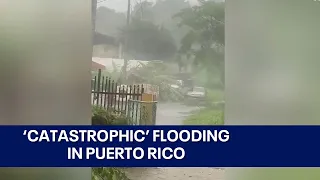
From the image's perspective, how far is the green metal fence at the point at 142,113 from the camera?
87.2 inches

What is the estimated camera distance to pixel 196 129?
218 centimetres

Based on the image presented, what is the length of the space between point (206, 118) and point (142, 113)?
1.40 ft

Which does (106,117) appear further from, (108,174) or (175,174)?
(175,174)

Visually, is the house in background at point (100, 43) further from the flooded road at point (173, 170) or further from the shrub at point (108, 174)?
the shrub at point (108, 174)

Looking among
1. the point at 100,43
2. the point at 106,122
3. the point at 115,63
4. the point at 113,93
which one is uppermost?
the point at 100,43

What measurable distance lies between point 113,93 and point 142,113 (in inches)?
9.2

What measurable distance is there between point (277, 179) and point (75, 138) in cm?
134

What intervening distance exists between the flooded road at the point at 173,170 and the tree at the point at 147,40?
35 cm

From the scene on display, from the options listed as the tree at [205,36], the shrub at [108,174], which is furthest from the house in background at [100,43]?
the shrub at [108,174]

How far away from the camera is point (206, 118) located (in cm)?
219

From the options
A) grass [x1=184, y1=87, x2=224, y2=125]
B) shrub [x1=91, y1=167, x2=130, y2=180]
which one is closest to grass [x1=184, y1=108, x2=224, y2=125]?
grass [x1=184, y1=87, x2=224, y2=125]

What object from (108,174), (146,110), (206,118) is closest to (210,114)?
(206,118)

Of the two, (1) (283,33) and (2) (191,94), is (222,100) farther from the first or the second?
(1) (283,33)

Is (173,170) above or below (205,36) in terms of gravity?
below
